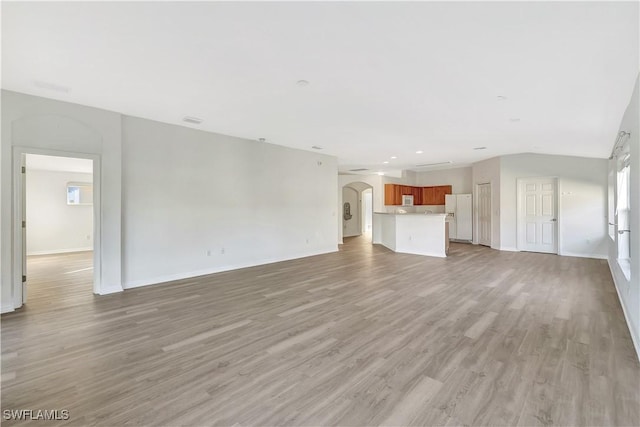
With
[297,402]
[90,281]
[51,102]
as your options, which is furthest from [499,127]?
[90,281]

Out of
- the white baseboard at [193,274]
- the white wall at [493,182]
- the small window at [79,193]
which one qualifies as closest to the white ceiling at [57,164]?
the small window at [79,193]

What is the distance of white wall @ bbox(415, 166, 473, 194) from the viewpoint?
10.4 m

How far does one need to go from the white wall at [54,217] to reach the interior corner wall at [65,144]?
5761 mm

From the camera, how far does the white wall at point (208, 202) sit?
4.71m

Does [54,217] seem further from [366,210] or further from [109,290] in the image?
[366,210]

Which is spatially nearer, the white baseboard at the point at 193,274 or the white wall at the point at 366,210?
the white baseboard at the point at 193,274

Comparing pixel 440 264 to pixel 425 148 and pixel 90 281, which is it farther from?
pixel 90 281

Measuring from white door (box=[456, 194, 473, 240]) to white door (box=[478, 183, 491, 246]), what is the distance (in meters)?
0.40

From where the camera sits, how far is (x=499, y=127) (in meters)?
4.98

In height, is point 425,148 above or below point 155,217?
above

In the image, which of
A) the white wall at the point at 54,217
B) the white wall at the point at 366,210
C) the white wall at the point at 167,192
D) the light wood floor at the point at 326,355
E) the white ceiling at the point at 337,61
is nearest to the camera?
the light wood floor at the point at 326,355

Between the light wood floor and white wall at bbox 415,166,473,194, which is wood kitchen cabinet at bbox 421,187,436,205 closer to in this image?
white wall at bbox 415,166,473,194

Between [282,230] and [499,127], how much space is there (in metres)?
4.81

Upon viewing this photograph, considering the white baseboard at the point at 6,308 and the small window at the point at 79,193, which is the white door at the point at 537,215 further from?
the small window at the point at 79,193
